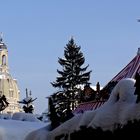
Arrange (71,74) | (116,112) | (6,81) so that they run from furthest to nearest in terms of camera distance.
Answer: (6,81) → (71,74) → (116,112)

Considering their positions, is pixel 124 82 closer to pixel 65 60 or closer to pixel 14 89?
pixel 65 60

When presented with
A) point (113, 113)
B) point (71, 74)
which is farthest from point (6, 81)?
point (113, 113)

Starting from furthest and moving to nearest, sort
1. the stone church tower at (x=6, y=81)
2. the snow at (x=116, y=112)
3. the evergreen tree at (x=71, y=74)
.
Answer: the stone church tower at (x=6, y=81) → the evergreen tree at (x=71, y=74) → the snow at (x=116, y=112)

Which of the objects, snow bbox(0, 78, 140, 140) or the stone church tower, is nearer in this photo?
snow bbox(0, 78, 140, 140)

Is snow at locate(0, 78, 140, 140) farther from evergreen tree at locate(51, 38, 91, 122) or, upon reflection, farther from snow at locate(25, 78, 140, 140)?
evergreen tree at locate(51, 38, 91, 122)

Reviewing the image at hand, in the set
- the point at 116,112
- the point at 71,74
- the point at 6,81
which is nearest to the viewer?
Result: the point at 116,112

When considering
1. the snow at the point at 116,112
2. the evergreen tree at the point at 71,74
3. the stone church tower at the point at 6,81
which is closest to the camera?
the snow at the point at 116,112

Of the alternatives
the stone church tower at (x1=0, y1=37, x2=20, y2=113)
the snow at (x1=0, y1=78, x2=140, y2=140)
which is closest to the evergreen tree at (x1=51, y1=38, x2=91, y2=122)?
the snow at (x1=0, y1=78, x2=140, y2=140)

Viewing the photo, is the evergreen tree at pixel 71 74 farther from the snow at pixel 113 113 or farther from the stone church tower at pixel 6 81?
the stone church tower at pixel 6 81

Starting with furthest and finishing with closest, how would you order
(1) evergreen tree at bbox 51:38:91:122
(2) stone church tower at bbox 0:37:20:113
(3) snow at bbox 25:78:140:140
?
(2) stone church tower at bbox 0:37:20:113
(1) evergreen tree at bbox 51:38:91:122
(3) snow at bbox 25:78:140:140

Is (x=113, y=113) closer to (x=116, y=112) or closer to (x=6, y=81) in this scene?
(x=116, y=112)

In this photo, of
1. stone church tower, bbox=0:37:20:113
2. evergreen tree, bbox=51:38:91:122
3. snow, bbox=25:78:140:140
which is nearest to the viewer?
snow, bbox=25:78:140:140

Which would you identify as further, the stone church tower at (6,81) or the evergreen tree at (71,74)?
the stone church tower at (6,81)

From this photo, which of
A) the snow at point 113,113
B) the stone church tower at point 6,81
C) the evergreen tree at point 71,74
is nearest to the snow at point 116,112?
the snow at point 113,113
